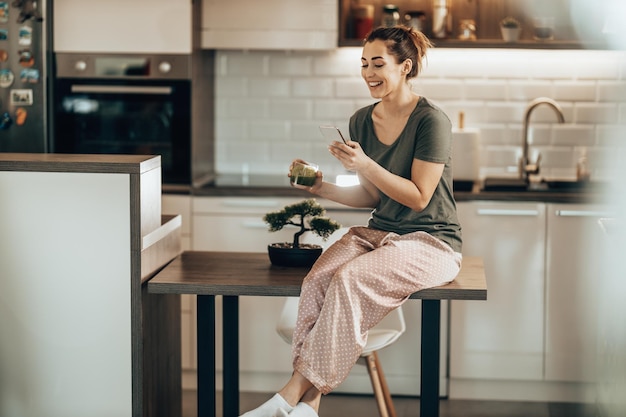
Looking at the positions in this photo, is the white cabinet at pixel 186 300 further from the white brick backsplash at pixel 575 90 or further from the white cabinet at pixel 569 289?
the white brick backsplash at pixel 575 90

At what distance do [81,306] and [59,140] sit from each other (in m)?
1.61

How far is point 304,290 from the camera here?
9.55 feet

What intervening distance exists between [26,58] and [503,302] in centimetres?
242

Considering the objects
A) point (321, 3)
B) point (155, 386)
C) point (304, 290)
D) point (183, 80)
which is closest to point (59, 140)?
point (183, 80)

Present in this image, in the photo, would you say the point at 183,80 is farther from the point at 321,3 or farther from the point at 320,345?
the point at 320,345

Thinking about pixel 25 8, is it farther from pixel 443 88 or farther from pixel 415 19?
pixel 443 88

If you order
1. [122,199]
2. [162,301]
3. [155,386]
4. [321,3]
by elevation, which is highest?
[321,3]

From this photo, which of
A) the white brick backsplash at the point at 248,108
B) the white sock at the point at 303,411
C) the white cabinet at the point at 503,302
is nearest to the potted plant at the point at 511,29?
the white cabinet at the point at 503,302

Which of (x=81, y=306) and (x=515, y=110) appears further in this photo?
(x=515, y=110)

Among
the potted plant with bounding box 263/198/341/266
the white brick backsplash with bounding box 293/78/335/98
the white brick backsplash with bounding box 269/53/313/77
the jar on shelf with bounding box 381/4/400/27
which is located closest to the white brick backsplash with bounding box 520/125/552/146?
the jar on shelf with bounding box 381/4/400/27

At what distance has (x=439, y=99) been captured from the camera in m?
4.98

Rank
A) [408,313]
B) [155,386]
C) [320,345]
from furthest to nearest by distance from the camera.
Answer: [408,313], [155,386], [320,345]

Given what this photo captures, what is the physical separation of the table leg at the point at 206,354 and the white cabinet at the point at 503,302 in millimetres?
1681

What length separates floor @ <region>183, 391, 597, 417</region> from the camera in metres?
4.39
